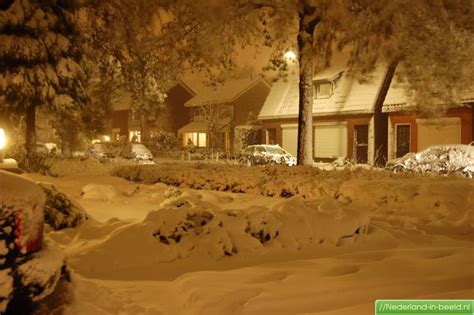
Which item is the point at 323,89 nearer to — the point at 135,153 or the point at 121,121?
the point at 135,153

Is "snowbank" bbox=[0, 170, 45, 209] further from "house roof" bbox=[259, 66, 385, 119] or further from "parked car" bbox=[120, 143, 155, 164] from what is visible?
"parked car" bbox=[120, 143, 155, 164]

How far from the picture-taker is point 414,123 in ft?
102

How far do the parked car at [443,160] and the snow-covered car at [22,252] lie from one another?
17968 millimetres

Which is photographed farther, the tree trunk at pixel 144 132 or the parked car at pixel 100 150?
the tree trunk at pixel 144 132

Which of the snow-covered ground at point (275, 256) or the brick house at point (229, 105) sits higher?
the brick house at point (229, 105)

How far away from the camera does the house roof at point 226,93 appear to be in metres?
49.3

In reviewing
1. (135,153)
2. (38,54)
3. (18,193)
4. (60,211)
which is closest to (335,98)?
(135,153)

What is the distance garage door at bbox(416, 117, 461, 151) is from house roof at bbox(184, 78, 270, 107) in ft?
71.9

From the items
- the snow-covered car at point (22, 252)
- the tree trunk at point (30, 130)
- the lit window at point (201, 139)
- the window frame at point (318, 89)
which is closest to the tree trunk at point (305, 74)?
the tree trunk at point (30, 130)

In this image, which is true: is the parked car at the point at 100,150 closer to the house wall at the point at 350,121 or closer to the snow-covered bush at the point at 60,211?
the house wall at the point at 350,121

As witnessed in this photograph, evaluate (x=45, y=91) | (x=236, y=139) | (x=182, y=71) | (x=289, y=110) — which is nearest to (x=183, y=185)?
(x=182, y=71)

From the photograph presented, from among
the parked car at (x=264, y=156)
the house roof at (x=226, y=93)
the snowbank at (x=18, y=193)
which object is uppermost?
the house roof at (x=226, y=93)

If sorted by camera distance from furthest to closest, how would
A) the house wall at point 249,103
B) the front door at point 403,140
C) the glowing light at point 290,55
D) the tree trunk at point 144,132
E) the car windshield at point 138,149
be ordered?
the tree trunk at point 144,132 < the house wall at point 249,103 < the car windshield at point 138,149 < the front door at point 403,140 < the glowing light at point 290,55

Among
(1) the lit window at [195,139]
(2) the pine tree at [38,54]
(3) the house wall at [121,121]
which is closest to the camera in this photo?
(2) the pine tree at [38,54]
